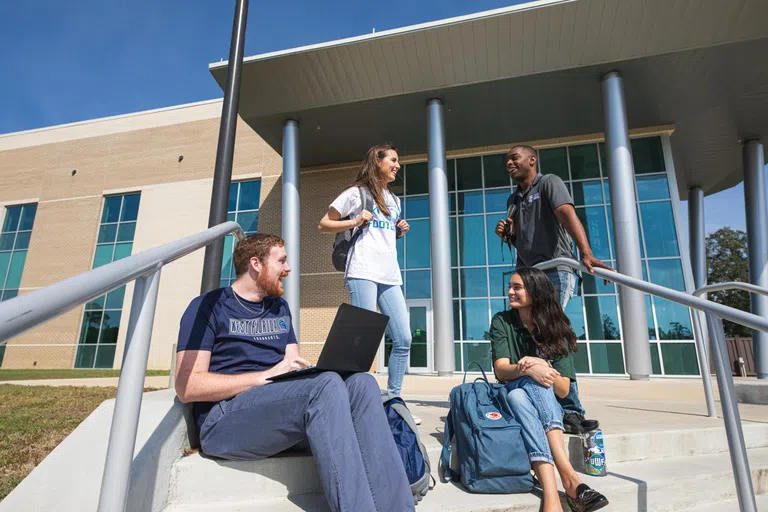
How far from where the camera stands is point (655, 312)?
12828 millimetres

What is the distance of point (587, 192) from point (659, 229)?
2.36m

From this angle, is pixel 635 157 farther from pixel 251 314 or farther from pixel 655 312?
pixel 251 314

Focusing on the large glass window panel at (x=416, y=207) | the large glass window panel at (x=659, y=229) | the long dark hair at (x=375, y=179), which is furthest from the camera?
the large glass window panel at (x=416, y=207)

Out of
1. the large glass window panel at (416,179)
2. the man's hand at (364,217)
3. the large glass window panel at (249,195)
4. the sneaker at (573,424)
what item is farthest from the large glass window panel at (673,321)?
the large glass window panel at (249,195)

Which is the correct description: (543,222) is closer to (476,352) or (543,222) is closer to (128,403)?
(128,403)

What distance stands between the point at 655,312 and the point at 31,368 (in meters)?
24.7

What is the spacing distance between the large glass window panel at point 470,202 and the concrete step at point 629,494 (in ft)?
42.0

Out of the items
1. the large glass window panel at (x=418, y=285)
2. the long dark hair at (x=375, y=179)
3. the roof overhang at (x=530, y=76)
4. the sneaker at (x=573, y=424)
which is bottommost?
the sneaker at (x=573, y=424)

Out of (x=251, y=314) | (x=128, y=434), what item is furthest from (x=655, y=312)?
(x=128, y=434)

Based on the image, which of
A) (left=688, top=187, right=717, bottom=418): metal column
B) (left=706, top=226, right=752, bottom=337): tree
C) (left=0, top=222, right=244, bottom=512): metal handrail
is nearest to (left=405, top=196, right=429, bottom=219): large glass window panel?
(left=688, top=187, right=717, bottom=418): metal column

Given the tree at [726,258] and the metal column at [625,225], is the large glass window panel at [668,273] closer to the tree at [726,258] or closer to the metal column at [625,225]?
the metal column at [625,225]

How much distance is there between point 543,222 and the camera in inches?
136

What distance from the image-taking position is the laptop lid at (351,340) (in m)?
2.09

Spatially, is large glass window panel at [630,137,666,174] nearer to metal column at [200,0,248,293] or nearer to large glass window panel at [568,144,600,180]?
large glass window panel at [568,144,600,180]
